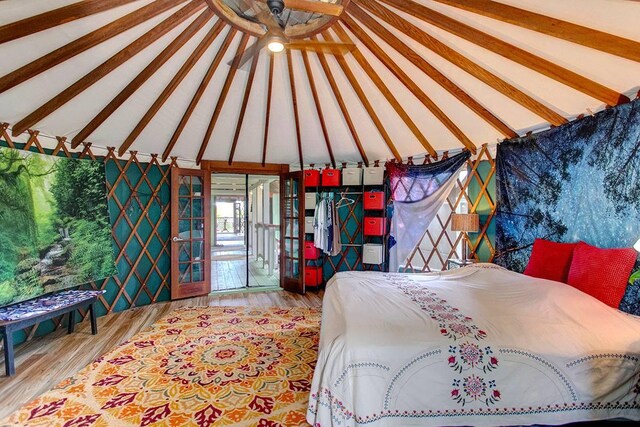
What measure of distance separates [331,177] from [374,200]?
28.9 inches

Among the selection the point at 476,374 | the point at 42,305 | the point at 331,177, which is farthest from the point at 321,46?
the point at 42,305

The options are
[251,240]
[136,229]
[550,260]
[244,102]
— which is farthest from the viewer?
[251,240]

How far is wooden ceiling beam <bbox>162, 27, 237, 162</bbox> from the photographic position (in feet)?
7.72

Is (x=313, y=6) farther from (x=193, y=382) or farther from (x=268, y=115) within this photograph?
(x=193, y=382)

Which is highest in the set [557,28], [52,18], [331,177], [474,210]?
[52,18]

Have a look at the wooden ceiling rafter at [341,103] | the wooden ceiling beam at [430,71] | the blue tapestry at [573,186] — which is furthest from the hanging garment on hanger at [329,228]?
the wooden ceiling beam at [430,71]

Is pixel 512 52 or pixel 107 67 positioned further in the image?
pixel 107 67

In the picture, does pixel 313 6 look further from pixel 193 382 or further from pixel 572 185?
pixel 193 382

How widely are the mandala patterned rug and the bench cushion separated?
64 cm

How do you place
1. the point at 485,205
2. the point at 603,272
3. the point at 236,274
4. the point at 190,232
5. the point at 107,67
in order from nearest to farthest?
1. the point at 603,272
2. the point at 107,67
3. the point at 485,205
4. the point at 190,232
5. the point at 236,274

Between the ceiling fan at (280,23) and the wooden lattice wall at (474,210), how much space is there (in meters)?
2.28

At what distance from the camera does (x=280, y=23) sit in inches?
70.4

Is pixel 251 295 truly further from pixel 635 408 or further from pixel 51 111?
pixel 635 408

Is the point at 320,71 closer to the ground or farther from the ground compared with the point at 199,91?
farther from the ground
